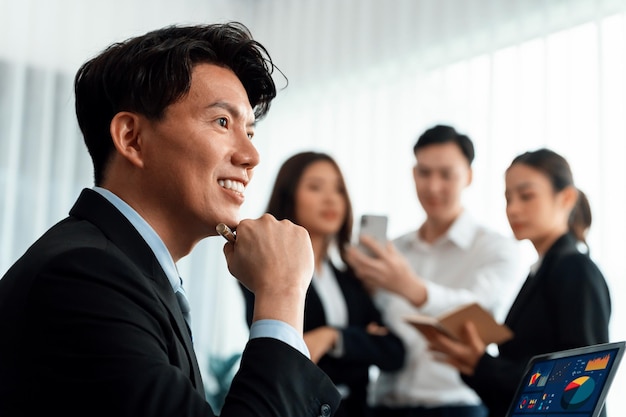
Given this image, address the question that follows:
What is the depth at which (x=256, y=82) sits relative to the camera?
1.61 metres

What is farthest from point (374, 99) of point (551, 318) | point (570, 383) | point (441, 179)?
point (570, 383)

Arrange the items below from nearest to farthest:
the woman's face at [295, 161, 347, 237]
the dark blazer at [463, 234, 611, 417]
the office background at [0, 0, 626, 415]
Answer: the dark blazer at [463, 234, 611, 417], the woman's face at [295, 161, 347, 237], the office background at [0, 0, 626, 415]

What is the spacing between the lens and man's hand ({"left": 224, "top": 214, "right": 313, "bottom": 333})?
1190 mm

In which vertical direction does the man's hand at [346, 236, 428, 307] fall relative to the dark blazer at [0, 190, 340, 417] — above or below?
below

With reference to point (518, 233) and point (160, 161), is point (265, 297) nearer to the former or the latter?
point (160, 161)

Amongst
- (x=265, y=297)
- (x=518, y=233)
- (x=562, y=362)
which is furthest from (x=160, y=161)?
(x=518, y=233)

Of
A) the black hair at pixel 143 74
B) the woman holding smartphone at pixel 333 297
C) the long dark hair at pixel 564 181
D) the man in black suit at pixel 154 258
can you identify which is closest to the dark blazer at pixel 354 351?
the woman holding smartphone at pixel 333 297

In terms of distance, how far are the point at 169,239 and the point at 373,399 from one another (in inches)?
70.2

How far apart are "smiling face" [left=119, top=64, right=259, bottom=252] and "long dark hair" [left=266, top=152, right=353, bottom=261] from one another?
1.52 m

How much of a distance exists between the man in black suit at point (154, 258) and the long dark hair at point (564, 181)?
1192mm

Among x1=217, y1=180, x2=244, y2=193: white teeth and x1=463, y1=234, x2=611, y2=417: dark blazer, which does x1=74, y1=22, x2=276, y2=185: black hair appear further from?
x1=463, y1=234, x2=611, y2=417: dark blazer

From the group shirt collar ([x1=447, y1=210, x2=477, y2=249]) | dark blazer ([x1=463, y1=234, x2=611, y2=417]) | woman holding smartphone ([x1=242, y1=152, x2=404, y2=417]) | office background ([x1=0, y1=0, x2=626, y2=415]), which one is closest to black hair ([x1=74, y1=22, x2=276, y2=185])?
dark blazer ([x1=463, y1=234, x2=611, y2=417])

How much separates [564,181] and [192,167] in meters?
1.51

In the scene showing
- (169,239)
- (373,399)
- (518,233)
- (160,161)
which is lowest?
(373,399)
